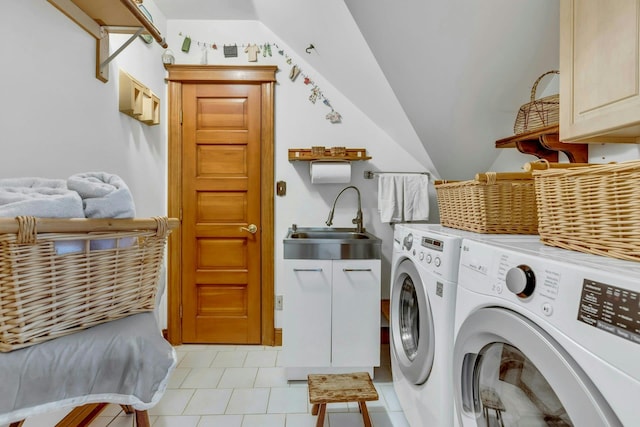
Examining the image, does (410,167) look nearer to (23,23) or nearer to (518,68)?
(518,68)

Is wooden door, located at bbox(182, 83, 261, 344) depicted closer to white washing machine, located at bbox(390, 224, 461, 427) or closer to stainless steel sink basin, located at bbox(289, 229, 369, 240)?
stainless steel sink basin, located at bbox(289, 229, 369, 240)

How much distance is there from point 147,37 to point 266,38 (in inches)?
32.2

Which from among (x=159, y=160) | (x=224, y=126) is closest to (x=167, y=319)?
(x=159, y=160)

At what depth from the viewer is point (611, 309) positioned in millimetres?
501

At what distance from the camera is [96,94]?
1.58 m

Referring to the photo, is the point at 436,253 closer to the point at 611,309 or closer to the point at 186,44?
the point at 611,309

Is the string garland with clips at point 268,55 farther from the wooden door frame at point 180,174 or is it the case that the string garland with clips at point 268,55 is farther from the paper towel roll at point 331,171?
the paper towel roll at point 331,171

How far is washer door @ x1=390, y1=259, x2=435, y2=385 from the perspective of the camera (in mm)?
1204

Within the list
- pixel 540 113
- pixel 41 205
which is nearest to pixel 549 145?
pixel 540 113

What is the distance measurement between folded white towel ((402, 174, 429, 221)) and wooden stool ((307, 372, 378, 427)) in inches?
45.3

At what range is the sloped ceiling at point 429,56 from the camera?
147 centimetres

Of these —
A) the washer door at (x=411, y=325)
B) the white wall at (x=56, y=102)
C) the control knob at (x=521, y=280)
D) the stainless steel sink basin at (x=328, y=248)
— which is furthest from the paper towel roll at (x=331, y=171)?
the control knob at (x=521, y=280)

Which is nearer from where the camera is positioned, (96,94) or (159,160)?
(96,94)

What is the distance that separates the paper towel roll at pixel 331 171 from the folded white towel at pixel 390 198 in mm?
271
